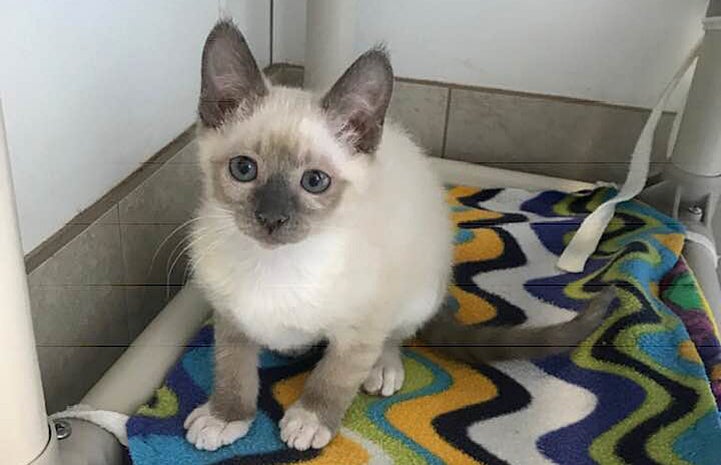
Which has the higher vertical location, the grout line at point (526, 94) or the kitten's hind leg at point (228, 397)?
the grout line at point (526, 94)

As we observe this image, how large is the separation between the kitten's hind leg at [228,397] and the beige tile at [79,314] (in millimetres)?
206

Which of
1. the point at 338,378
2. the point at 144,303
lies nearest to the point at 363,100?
the point at 338,378

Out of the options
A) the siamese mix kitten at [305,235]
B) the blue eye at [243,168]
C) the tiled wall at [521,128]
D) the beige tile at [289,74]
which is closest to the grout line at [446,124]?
the tiled wall at [521,128]

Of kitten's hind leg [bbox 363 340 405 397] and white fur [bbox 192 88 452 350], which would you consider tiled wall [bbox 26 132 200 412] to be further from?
kitten's hind leg [bbox 363 340 405 397]

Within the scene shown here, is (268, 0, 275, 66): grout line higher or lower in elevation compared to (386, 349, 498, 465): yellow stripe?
higher

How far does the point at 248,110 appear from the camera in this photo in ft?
3.02

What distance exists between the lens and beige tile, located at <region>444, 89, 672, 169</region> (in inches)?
63.1

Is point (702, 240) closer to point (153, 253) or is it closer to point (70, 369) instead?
→ point (153, 253)

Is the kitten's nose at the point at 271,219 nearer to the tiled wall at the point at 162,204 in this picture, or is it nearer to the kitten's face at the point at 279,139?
the kitten's face at the point at 279,139

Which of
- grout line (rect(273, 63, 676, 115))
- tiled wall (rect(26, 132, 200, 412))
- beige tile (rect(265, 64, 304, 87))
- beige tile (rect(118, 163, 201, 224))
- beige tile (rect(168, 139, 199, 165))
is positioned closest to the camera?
tiled wall (rect(26, 132, 200, 412))

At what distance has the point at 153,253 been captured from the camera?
4.23ft

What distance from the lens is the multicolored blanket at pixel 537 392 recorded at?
98 cm

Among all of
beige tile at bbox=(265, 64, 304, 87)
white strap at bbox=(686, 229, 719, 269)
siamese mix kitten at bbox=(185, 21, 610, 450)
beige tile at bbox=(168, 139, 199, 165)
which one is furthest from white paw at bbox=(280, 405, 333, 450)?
beige tile at bbox=(265, 64, 304, 87)

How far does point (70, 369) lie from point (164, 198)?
0.32 meters
